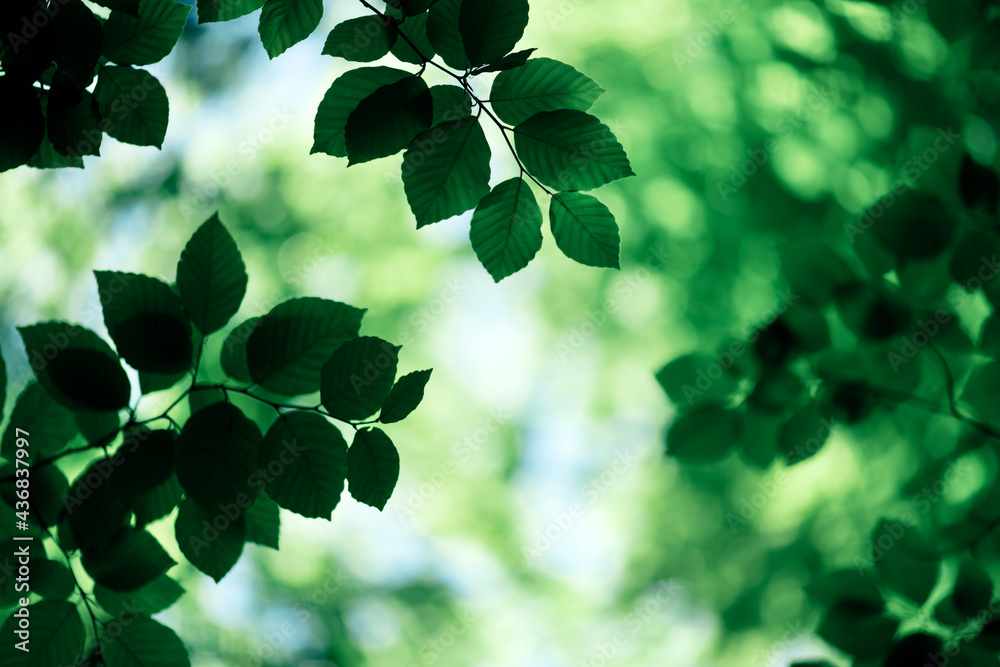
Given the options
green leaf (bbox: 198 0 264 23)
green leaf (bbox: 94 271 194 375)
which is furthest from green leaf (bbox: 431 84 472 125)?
green leaf (bbox: 94 271 194 375)

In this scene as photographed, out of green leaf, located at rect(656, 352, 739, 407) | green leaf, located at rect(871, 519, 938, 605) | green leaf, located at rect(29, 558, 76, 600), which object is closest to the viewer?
green leaf, located at rect(29, 558, 76, 600)

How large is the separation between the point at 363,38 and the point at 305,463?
10.9 inches

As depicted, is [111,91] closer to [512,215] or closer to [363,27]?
[363,27]

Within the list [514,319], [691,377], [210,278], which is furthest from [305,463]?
[514,319]

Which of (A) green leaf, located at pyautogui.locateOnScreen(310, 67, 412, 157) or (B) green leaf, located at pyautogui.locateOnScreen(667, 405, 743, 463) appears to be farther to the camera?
(B) green leaf, located at pyautogui.locateOnScreen(667, 405, 743, 463)

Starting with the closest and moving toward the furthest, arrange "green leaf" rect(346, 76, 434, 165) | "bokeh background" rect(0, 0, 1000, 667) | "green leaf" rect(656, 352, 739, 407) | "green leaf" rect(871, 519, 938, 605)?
"green leaf" rect(346, 76, 434, 165), "green leaf" rect(871, 519, 938, 605), "green leaf" rect(656, 352, 739, 407), "bokeh background" rect(0, 0, 1000, 667)

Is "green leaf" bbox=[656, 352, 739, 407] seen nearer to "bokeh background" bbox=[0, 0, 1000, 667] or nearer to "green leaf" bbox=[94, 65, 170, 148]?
"green leaf" bbox=[94, 65, 170, 148]

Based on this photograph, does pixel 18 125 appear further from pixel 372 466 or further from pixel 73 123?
pixel 372 466

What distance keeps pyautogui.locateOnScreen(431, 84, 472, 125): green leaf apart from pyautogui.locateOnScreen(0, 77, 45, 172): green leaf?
271 millimetres

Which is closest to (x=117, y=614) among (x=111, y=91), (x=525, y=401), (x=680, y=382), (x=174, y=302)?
(x=174, y=302)

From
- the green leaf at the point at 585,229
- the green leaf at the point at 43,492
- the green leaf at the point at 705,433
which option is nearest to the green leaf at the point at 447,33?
the green leaf at the point at 585,229

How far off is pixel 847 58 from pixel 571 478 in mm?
1489

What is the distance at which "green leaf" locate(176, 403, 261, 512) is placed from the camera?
15.5 inches

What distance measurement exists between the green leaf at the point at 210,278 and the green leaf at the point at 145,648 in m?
0.24
